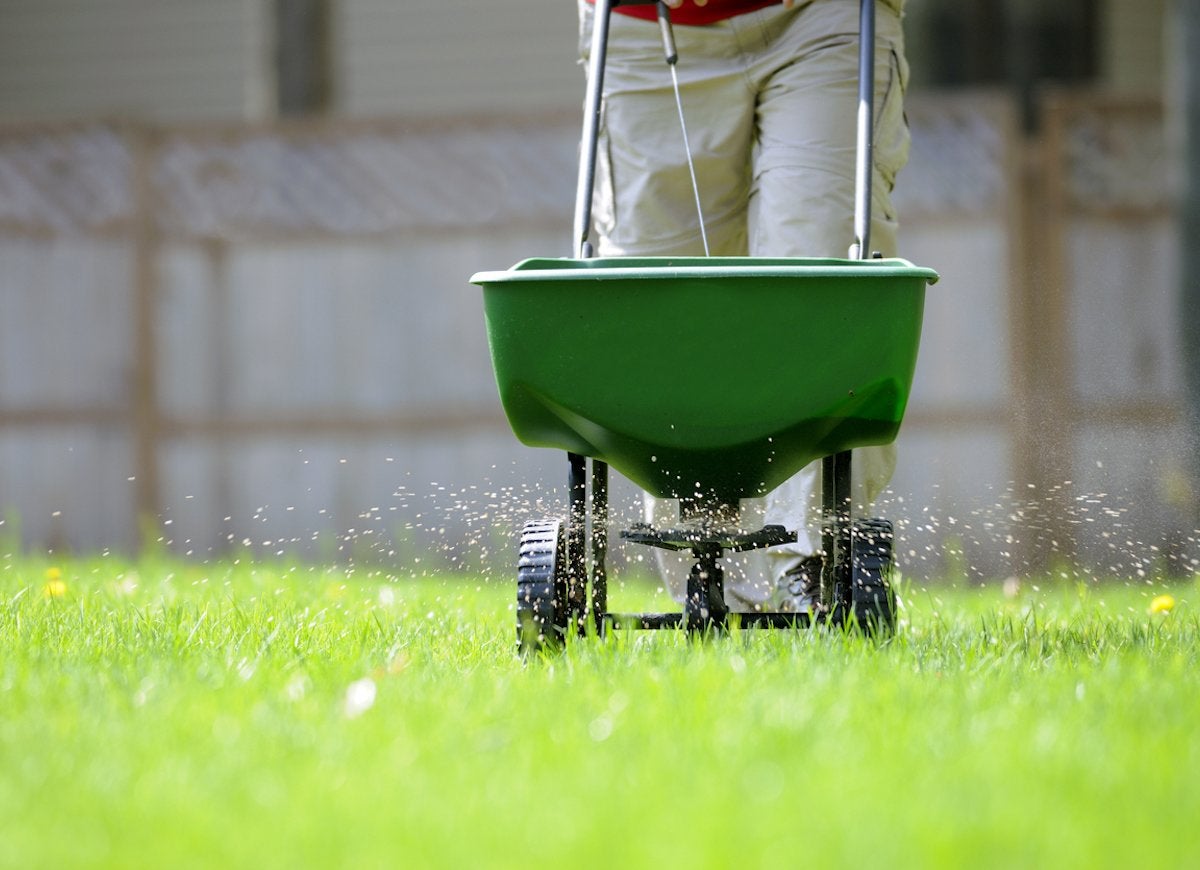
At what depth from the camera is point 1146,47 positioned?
8.73m

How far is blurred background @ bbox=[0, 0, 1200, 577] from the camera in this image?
20.4 feet

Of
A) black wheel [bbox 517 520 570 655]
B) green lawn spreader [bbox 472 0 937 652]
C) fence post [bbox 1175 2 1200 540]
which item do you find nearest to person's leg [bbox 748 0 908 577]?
green lawn spreader [bbox 472 0 937 652]

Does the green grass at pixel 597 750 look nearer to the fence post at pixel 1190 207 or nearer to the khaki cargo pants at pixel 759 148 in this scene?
the khaki cargo pants at pixel 759 148

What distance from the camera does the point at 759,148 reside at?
10.9ft

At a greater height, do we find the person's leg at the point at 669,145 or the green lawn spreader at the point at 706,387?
the person's leg at the point at 669,145

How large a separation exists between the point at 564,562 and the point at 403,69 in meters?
6.76

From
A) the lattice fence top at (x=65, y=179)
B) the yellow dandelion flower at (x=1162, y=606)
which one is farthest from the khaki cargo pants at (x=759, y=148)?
the lattice fence top at (x=65, y=179)

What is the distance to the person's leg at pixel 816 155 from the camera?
10.3ft

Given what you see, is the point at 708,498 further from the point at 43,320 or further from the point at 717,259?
the point at 43,320

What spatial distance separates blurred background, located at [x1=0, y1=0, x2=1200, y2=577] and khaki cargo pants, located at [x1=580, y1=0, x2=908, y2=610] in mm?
1882

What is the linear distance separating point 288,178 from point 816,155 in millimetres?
4375

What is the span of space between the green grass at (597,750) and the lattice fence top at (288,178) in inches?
166

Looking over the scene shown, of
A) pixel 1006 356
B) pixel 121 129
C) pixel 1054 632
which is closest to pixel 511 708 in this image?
pixel 1054 632

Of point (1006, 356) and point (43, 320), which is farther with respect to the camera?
point (43, 320)
